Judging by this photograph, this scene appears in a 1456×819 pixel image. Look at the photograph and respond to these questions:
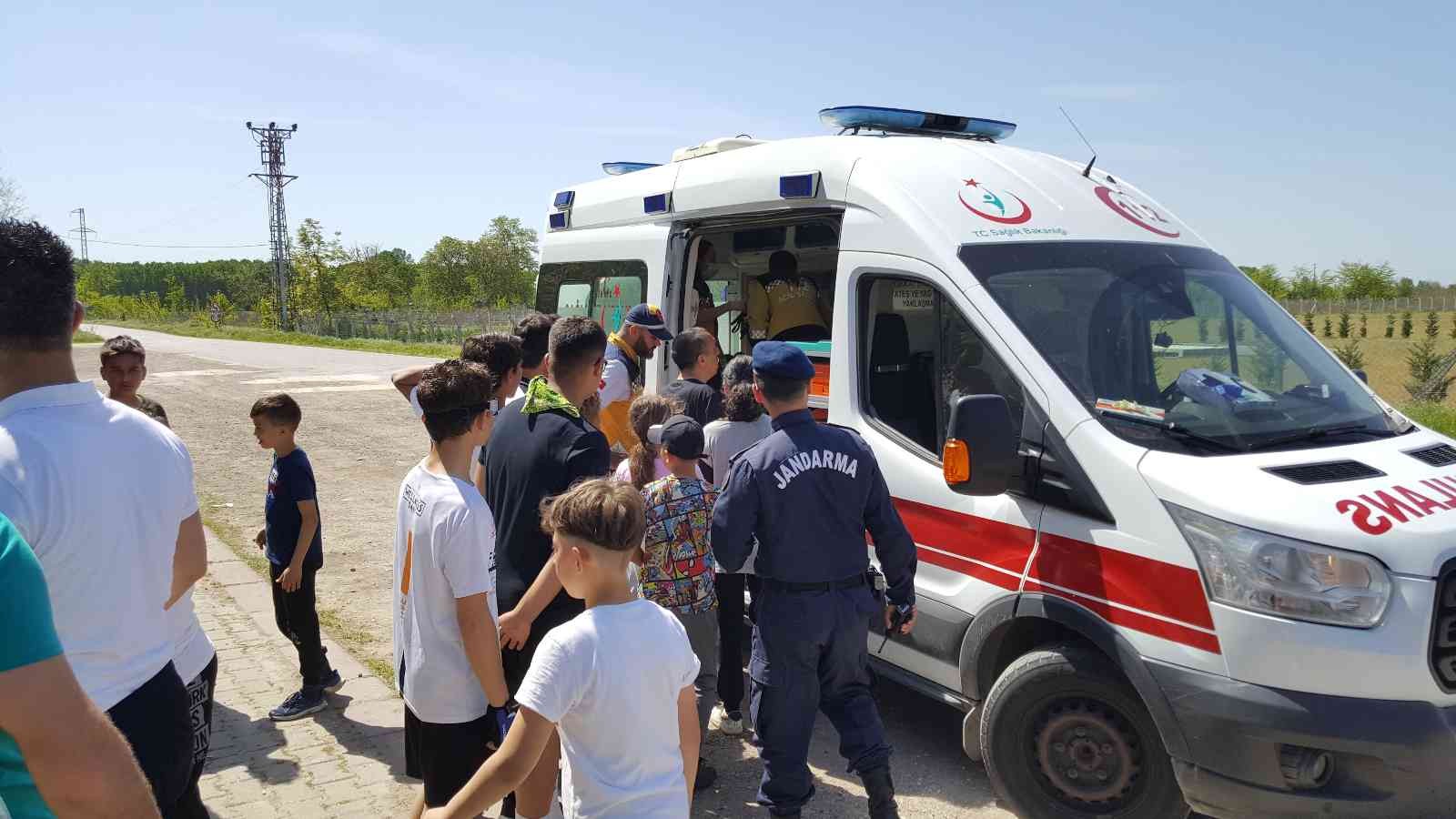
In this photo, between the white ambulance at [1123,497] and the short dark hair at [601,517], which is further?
the white ambulance at [1123,497]

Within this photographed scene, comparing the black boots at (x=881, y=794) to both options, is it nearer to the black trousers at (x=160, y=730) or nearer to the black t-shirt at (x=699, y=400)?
the black t-shirt at (x=699, y=400)

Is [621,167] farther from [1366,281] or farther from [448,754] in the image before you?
[1366,281]

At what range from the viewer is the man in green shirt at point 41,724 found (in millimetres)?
1290

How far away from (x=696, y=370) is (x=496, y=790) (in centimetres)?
308

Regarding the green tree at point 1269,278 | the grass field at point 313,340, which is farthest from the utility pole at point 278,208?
the green tree at point 1269,278

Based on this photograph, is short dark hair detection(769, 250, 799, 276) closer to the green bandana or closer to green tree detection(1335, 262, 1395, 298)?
the green bandana

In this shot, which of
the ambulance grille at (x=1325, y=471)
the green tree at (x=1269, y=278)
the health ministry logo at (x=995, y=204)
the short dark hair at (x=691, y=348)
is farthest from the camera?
the green tree at (x=1269, y=278)

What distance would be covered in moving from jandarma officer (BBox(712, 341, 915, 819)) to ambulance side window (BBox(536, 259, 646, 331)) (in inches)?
102

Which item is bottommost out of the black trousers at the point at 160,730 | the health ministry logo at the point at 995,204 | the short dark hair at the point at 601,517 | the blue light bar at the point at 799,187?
the black trousers at the point at 160,730

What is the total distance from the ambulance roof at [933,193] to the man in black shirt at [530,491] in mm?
1725

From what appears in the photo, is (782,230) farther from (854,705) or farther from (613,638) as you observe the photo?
(613,638)

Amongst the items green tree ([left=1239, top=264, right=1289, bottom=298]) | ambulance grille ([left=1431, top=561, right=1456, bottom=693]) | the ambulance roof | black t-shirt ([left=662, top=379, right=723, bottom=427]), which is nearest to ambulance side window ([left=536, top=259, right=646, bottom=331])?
the ambulance roof

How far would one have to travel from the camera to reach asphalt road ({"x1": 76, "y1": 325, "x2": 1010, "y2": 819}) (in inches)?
165

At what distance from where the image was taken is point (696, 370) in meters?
5.14
